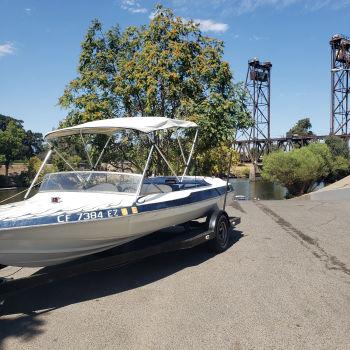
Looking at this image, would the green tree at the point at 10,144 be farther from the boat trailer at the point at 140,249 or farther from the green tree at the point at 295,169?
the boat trailer at the point at 140,249

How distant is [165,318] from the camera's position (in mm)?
4668

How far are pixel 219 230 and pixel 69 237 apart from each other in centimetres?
344

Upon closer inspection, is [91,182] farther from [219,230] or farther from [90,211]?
[219,230]

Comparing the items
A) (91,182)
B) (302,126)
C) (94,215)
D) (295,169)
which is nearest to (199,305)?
(94,215)

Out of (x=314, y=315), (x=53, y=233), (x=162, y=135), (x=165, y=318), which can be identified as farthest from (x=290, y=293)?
(x=162, y=135)

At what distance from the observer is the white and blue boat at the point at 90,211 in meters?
4.77

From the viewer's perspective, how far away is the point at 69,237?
5.09m

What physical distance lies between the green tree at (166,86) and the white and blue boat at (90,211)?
25.0 ft

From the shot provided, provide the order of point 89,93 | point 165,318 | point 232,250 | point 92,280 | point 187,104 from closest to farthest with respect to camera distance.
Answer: point 165,318
point 92,280
point 232,250
point 187,104
point 89,93

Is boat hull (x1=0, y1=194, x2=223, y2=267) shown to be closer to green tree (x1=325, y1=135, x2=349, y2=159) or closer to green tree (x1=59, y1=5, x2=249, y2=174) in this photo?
green tree (x1=59, y1=5, x2=249, y2=174)

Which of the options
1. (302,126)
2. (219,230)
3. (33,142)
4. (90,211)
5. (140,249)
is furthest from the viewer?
(302,126)

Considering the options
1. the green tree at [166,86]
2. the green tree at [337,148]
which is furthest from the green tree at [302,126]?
the green tree at [166,86]

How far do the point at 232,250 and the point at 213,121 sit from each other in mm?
8351

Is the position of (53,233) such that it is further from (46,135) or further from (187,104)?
(187,104)
